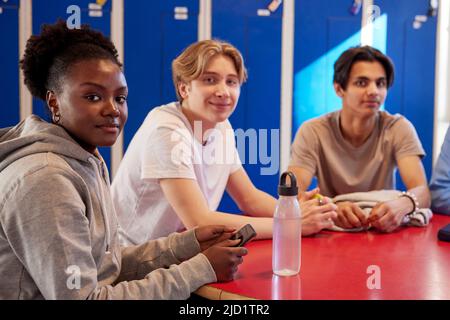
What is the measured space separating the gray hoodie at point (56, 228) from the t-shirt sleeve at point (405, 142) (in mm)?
1337

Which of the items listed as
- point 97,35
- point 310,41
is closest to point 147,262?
point 97,35

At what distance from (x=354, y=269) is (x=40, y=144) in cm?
77

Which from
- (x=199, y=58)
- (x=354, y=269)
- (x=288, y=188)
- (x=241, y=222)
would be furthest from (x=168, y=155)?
(x=354, y=269)

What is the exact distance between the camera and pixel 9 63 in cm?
320

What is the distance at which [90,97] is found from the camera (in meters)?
1.17

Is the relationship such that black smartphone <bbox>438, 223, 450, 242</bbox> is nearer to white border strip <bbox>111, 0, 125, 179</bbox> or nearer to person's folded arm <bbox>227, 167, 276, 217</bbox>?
person's folded arm <bbox>227, 167, 276, 217</bbox>

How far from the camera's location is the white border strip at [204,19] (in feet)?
11.0

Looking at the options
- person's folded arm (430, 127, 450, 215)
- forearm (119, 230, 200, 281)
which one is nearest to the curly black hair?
forearm (119, 230, 200, 281)

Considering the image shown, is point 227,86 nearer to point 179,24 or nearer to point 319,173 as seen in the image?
point 319,173

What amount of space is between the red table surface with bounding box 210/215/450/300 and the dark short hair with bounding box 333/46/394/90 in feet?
3.03

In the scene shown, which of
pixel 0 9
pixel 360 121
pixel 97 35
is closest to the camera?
pixel 97 35

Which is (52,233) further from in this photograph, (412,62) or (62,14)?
(412,62)

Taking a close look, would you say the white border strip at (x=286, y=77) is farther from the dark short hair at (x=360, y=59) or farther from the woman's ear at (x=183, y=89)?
the woman's ear at (x=183, y=89)

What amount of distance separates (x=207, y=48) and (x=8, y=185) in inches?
41.0
